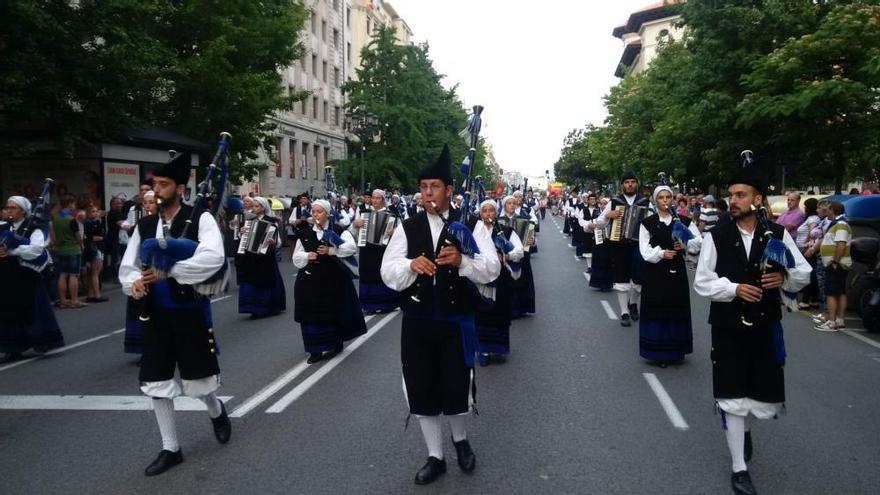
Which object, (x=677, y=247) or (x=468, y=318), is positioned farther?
(x=677, y=247)

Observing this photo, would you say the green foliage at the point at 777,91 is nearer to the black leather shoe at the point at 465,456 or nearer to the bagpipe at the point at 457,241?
the bagpipe at the point at 457,241

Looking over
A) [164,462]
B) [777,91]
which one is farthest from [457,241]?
[777,91]

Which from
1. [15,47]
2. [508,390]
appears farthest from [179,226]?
[15,47]

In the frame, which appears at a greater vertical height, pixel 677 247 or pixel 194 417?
pixel 677 247

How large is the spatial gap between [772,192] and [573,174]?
69.3 m

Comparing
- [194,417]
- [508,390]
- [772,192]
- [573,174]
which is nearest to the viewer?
[194,417]

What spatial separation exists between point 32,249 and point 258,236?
3.70 m

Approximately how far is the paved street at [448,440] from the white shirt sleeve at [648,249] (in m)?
1.18

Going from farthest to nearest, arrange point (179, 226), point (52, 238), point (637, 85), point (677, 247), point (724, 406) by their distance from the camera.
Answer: point (637, 85)
point (52, 238)
point (677, 247)
point (179, 226)
point (724, 406)

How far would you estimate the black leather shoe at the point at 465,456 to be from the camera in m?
5.22

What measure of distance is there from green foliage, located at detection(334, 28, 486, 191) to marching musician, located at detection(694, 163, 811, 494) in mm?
40268

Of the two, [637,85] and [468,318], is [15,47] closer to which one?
[468,318]

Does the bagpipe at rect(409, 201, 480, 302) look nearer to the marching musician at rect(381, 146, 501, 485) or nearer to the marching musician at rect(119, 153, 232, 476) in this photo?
the marching musician at rect(381, 146, 501, 485)

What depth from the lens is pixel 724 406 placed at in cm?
499
